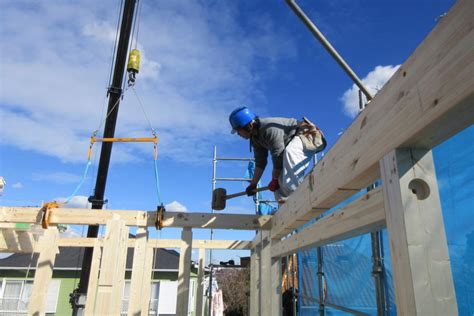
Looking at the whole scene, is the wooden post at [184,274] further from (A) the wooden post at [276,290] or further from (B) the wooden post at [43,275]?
(B) the wooden post at [43,275]

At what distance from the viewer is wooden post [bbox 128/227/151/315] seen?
3.38 m

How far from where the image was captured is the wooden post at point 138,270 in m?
3.38

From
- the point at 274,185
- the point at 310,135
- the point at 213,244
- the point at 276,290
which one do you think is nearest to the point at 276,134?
the point at 310,135

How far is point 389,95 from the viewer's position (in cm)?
115

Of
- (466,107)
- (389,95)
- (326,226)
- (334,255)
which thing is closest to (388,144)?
(389,95)

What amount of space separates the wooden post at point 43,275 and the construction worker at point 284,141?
2.04 meters

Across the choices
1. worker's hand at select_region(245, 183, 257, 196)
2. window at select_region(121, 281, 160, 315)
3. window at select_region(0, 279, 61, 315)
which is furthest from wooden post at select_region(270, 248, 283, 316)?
window at select_region(0, 279, 61, 315)

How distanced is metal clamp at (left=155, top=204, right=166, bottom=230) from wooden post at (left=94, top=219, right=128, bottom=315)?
36cm

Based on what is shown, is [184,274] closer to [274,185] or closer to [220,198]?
[220,198]

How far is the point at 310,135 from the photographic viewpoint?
335 centimetres

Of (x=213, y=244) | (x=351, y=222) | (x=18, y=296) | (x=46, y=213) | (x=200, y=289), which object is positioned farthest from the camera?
→ (x=18, y=296)

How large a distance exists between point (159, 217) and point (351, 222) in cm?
223

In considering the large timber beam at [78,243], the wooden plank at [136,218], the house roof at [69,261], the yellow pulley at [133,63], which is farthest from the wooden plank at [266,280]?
the house roof at [69,261]

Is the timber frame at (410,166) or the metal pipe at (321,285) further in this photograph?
the metal pipe at (321,285)
